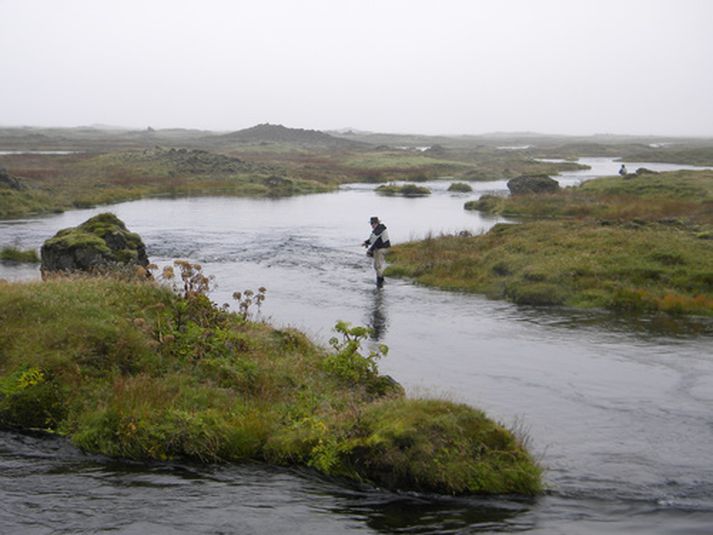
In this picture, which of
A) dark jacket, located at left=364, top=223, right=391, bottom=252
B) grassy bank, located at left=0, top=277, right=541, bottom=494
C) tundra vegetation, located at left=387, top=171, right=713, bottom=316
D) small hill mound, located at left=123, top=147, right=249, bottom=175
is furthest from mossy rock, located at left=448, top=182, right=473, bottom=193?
grassy bank, located at left=0, top=277, right=541, bottom=494

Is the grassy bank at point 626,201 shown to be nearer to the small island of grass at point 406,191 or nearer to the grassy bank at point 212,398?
the small island of grass at point 406,191

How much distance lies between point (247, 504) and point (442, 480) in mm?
2940

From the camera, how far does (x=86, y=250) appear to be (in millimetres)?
28391

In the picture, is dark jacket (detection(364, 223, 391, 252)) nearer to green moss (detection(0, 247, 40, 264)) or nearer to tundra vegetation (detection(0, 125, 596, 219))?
green moss (detection(0, 247, 40, 264))

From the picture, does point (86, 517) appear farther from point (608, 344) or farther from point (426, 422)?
point (608, 344)

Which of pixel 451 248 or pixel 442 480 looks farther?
pixel 451 248

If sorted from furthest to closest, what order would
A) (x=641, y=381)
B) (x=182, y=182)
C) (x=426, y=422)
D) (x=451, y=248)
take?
(x=182, y=182), (x=451, y=248), (x=641, y=381), (x=426, y=422)

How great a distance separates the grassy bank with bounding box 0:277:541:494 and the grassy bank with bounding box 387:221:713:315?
13312 millimetres

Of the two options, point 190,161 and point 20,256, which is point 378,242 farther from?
point 190,161

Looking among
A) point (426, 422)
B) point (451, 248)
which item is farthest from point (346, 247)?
point (426, 422)

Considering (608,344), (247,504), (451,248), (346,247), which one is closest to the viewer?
(247,504)

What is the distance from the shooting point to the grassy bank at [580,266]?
26.7 metres

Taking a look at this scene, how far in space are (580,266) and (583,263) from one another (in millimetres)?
506

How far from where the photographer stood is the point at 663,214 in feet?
159
